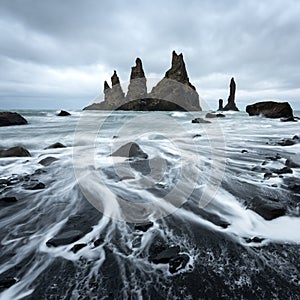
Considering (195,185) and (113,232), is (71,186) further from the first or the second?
(195,185)

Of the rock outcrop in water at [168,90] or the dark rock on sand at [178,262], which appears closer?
the dark rock on sand at [178,262]

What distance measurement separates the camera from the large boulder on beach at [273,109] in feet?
84.9

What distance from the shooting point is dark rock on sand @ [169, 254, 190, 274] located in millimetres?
2122

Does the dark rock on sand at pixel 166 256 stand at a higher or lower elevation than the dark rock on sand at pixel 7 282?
higher

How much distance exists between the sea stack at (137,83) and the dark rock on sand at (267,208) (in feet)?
217

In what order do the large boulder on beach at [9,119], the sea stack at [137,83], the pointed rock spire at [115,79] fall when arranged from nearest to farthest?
the large boulder on beach at [9,119] < the sea stack at [137,83] < the pointed rock spire at [115,79]

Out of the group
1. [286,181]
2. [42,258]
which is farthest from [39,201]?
[286,181]

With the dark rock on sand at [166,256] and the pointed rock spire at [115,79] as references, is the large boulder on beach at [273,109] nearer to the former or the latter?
the dark rock on sand at [166,256]

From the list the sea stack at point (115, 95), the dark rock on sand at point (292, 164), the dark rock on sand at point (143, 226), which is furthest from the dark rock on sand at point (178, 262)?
the sea stack at point (115, 95)

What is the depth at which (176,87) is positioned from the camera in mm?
65875

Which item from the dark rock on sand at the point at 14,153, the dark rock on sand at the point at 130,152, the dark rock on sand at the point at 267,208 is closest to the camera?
the dark rock on sand at the point at 267,208

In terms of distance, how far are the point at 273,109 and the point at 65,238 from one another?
3016cm

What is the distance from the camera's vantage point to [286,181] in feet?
14.4

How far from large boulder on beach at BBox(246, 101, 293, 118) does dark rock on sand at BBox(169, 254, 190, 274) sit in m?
28.8
